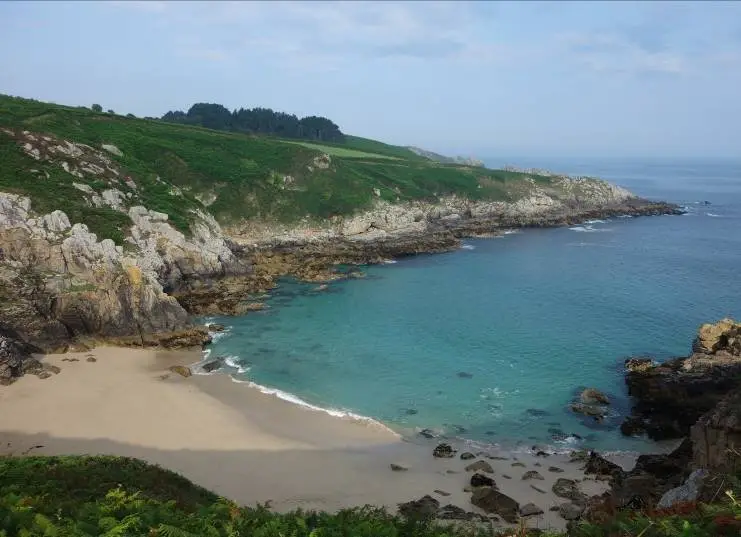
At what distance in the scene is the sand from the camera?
2180 cm

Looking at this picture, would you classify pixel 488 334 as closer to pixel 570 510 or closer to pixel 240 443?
pixel 570 510

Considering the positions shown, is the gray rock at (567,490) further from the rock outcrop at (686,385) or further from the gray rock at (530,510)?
the rock outcrop at (686,385)

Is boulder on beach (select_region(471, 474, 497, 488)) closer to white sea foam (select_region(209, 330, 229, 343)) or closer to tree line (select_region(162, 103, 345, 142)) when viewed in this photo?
white sea foam (select_region(209, 330, 229, 343))

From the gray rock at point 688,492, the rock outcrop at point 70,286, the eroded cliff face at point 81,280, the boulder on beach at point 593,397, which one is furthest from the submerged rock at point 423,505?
the rock outcrop at point 70,286

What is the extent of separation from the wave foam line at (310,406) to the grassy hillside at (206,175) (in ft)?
71.9

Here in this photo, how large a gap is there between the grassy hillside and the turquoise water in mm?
18163

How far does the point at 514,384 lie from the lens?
32969mm

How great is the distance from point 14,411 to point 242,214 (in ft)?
161

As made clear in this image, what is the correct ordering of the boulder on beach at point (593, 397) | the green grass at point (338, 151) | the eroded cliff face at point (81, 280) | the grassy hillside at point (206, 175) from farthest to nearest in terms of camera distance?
the green grass at point (338, 151) < the grassy hillside at point (206, 175) < the eroded cliff face at point (81, 280) < the boulder on beach at point (593, 397)

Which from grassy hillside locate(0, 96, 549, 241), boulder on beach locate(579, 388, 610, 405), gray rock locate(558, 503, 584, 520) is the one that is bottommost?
gray rock locate(558, 503, 584, 520)

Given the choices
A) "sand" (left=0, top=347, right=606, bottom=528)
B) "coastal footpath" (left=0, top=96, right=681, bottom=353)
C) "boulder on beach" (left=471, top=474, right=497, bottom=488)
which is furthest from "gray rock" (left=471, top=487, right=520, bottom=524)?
"coastal footpath" (left=0, top=96, right=681, bottom=353)

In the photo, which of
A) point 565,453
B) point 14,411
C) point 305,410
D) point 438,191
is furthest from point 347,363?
point 438,191

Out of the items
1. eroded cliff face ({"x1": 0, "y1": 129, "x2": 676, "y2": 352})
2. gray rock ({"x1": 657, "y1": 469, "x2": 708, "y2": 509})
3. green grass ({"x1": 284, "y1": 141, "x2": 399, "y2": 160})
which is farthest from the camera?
green grass ({"x1": 284, "y1": 141, "x2": 399, "y2": 160})

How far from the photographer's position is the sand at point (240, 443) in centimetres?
2180
